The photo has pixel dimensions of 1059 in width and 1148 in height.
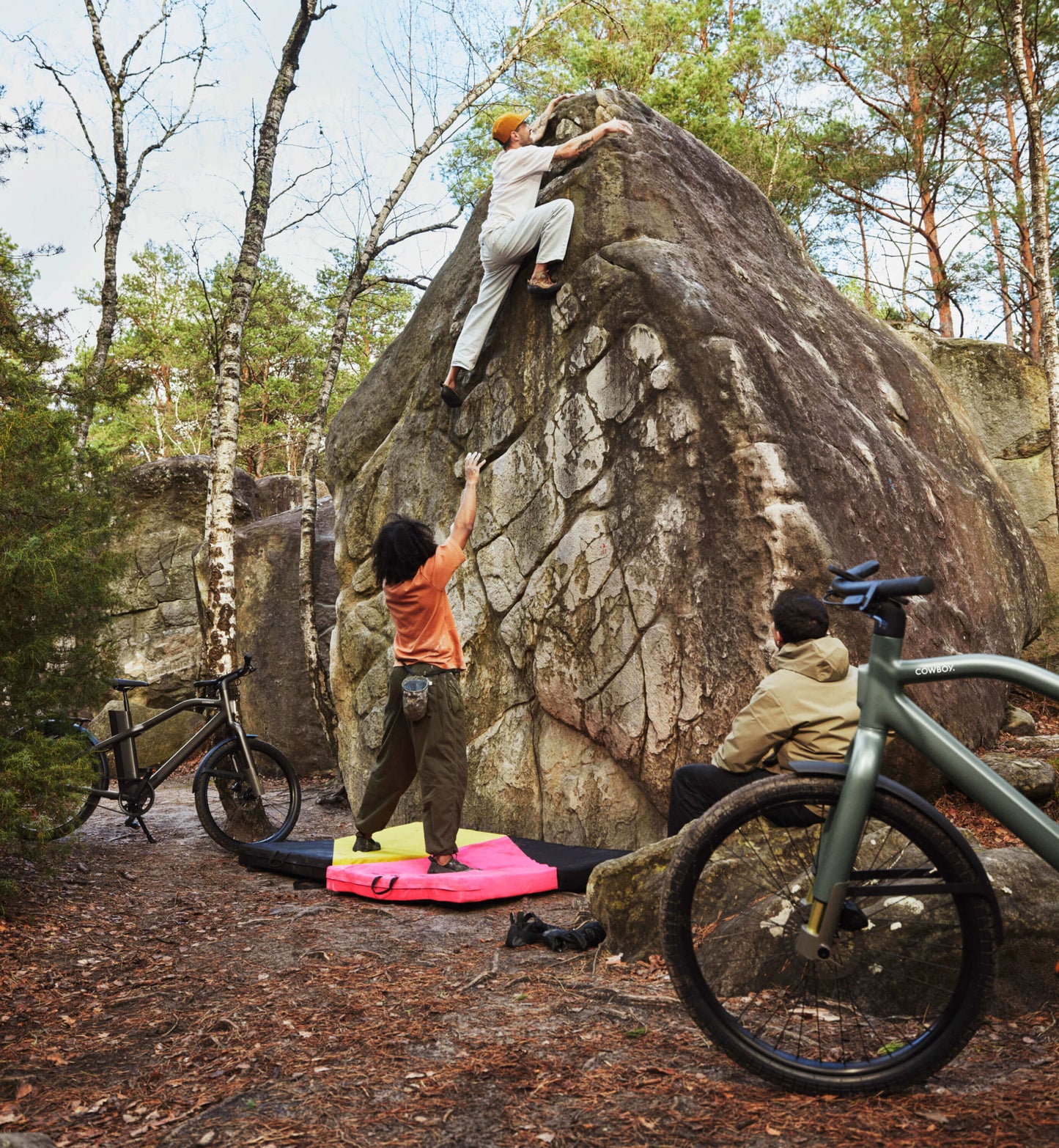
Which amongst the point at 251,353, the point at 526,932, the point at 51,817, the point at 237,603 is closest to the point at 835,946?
the point at 526,932

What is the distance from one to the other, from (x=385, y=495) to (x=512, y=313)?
1904 millimetres

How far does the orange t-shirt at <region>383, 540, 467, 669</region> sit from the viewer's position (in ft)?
17.7

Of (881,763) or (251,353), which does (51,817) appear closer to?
(881,763)

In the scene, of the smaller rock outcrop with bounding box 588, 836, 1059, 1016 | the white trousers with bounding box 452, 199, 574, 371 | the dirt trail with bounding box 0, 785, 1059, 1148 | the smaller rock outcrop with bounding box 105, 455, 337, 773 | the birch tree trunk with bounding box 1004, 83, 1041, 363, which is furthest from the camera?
the birch tree trunk with bounding box 1004, 83, 1041, 363

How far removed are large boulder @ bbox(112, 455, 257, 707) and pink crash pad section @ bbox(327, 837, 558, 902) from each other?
9.35 meters

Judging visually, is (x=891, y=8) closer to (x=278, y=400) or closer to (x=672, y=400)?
(x=672, y=400)

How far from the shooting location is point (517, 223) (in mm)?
6691

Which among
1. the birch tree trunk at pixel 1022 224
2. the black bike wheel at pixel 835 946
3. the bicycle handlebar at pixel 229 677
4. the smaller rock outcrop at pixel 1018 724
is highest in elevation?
the birch tree trunk at pixel 1022 224

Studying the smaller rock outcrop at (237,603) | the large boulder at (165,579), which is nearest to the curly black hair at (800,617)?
the smaller rock outcrop at (237,603)

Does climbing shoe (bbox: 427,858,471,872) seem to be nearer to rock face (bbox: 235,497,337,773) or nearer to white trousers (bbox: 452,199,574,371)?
white trousers (bbox: 452,199,574,371)

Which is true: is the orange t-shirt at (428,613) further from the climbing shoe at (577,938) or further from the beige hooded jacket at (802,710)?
the beige hooded jacket at (802,710)

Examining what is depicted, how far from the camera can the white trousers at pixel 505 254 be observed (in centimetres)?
656

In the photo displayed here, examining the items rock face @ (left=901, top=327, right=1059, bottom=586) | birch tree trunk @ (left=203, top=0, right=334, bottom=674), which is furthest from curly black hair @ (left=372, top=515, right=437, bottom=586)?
rock face @ (left=901, top=327, right=1059, bottom=586)

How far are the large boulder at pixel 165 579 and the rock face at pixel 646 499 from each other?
7.26 meters
